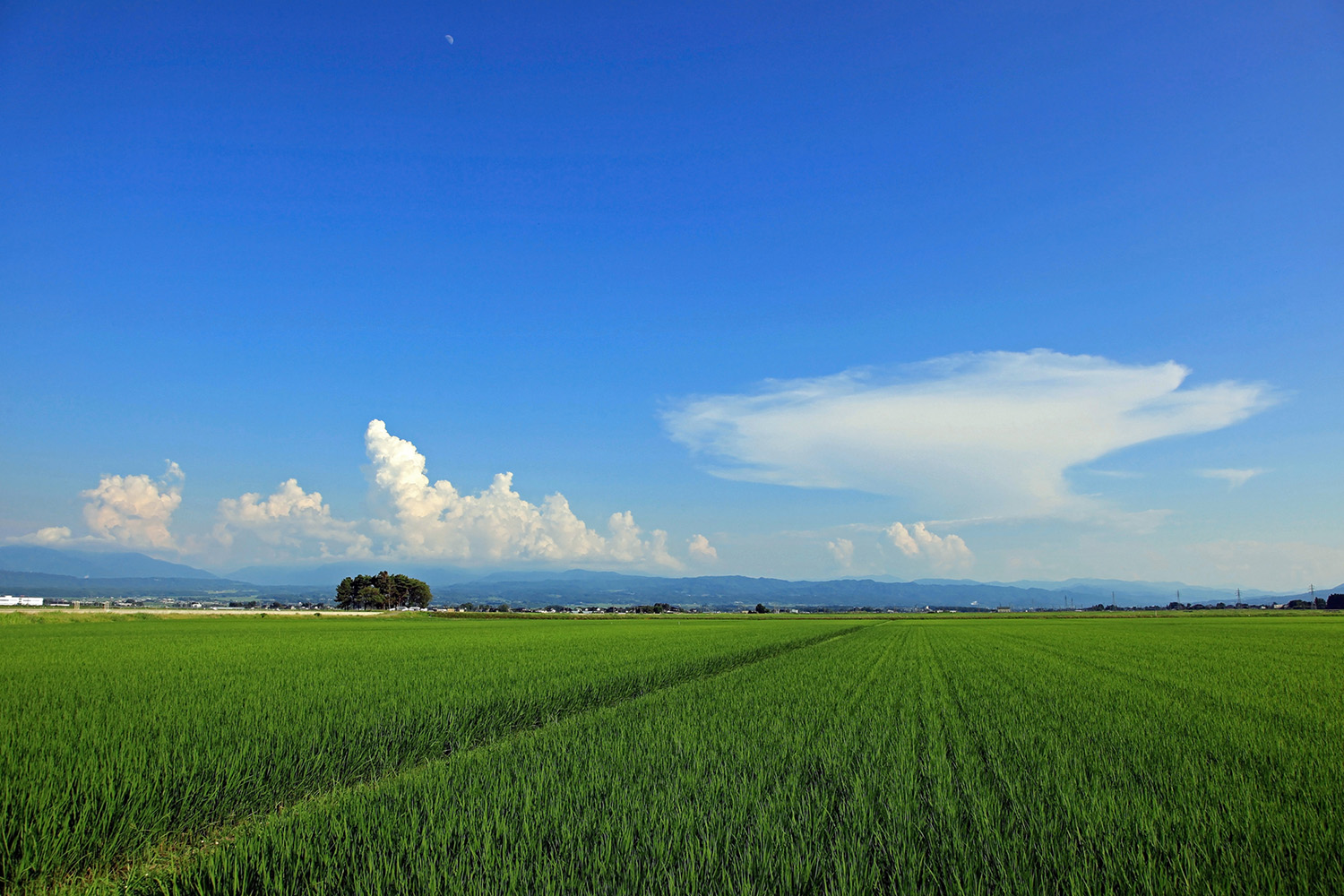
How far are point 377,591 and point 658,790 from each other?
141m

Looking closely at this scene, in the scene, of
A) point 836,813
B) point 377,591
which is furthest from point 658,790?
point 377,591

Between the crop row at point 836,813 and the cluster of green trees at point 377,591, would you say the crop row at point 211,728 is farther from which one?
the cluster of green trees at point 377,591

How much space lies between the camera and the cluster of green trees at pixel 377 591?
5123 inches

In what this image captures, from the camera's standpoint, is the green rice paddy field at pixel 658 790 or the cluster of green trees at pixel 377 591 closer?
the green rice paddy field at pixel 658 790

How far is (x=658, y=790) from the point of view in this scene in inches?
230

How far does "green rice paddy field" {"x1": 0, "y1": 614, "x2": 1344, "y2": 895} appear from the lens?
4.26m

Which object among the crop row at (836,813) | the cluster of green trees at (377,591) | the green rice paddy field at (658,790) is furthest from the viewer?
the cluster of green trees at (377,591)

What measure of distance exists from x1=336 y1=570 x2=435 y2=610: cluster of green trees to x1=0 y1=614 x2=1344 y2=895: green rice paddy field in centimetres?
12854

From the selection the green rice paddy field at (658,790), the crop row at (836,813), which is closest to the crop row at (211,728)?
the green rice paddy field at (658,790)

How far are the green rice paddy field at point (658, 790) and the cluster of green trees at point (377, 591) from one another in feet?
422

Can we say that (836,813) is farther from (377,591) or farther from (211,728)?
(377,591)

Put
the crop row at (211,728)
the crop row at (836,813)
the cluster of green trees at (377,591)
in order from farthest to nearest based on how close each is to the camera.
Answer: the cluster of green trees at (377,591)
the crop row at (211,728)
the crop row at (836,813)

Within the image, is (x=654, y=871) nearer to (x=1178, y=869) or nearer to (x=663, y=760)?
(x=663, y=760)

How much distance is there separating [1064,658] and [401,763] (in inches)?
898
